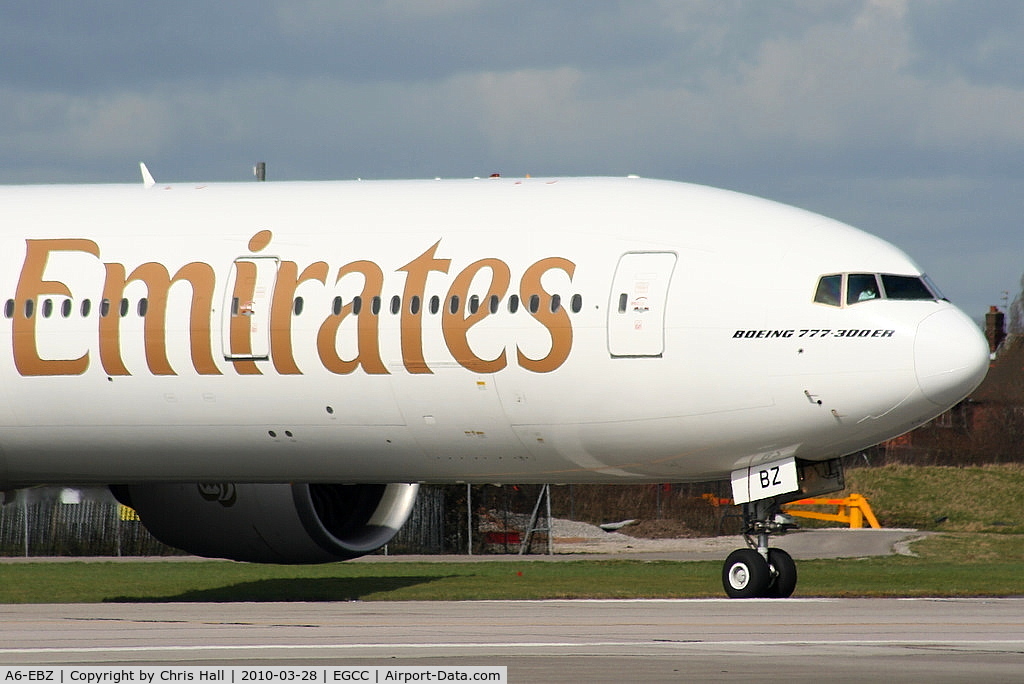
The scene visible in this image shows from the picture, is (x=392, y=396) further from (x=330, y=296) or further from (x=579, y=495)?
(x=579, y=495)

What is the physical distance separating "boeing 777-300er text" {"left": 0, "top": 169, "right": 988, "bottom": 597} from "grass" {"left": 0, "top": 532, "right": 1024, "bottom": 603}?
2656 mm

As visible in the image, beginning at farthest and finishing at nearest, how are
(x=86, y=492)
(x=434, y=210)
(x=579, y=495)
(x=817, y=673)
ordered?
(x=579, y=495)
(x=86, y=492)
(x=434, y=210)
(x=817, y=673)

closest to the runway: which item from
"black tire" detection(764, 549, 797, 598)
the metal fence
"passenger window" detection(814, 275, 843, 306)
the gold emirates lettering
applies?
"black tire" detection(764, 549, 797, 598)

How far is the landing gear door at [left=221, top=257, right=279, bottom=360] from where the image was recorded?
66.7ft

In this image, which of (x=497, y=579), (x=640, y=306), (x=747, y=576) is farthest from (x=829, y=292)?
(x=497, y=579)

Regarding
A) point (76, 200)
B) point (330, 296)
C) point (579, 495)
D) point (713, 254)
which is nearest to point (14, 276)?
point (76, 200)

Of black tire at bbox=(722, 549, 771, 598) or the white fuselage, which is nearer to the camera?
the white fuselage

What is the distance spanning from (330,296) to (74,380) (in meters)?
3.56

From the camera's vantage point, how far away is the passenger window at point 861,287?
18.8 m

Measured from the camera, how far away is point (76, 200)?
72.4ft

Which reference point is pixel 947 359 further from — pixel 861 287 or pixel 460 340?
pixel 460 340

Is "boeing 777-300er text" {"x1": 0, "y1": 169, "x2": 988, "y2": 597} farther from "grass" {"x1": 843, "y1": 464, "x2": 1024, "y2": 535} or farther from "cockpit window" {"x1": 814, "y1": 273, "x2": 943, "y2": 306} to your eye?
"grass" {"x1": 843, "y1": 464, "x2": 1024, "y2": 535}
